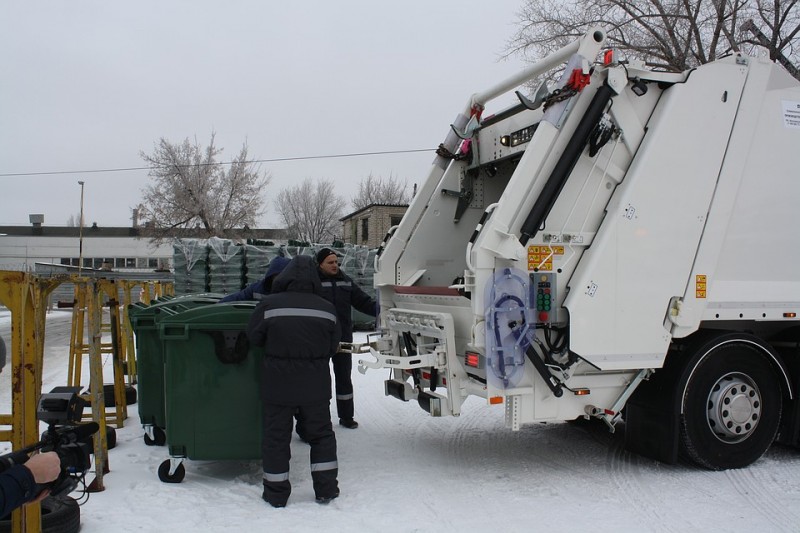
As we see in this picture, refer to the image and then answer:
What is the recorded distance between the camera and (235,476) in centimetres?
495

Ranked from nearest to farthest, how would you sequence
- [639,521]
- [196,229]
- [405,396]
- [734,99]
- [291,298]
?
1. [639,521]
2. [291,298]
3. [734,99]
4. [405,396]
5. [196,229]

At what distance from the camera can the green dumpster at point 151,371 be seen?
18.4 feet

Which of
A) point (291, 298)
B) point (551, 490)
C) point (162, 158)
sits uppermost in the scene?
point (162, 158)

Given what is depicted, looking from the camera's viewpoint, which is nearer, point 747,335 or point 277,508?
point 277,508

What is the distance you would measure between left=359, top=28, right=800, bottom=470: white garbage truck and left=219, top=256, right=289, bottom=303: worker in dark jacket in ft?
4.06

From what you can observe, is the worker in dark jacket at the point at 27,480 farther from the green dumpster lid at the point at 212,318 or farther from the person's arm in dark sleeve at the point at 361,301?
the person's arm in dark sleeve at the point at 361,301

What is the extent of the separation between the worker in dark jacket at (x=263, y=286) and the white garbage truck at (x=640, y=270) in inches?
48.7

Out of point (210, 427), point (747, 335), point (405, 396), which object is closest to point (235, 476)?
point (210, 427)

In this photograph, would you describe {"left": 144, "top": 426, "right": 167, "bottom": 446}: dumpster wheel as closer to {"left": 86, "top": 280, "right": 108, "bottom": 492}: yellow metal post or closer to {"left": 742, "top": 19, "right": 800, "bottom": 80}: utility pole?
{"left": 86, "top": 280, "right": 108, "bottom": 492}: yellow metal post

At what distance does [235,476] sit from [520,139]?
3534mm

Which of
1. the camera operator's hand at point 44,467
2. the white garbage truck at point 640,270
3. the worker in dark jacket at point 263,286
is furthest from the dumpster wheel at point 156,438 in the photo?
the camera operator's hand at point 44,467

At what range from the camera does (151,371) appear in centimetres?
572

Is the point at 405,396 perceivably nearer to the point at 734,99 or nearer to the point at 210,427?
the point at 210,427

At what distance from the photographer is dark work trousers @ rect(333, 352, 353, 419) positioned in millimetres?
6433
